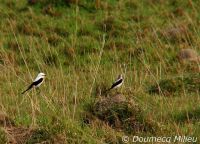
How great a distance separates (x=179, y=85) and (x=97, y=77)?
4.37 feet

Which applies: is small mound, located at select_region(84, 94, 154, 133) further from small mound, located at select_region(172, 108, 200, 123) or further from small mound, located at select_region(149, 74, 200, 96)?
small mound, located at select_region(149, 74, 200, 96)

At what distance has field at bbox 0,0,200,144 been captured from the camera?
729 cm

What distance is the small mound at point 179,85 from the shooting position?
9.70 m

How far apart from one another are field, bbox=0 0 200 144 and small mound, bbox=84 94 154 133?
1 centimetres

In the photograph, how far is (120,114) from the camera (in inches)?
307

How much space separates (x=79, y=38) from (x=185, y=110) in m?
7.73

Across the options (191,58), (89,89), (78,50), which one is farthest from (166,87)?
(78,50)

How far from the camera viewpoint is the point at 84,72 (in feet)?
38.7

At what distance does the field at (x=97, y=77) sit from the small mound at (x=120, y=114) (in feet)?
0.04

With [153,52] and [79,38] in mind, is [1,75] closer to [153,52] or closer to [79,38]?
[153,52]

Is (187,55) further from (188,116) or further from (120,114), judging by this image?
(120,114)

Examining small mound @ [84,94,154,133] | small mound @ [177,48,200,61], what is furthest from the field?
small mound @ [177,48,200,61]

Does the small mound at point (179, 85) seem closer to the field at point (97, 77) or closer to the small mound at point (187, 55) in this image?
the field at point (97, 77)

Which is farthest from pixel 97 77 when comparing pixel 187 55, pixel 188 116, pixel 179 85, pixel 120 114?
pixel 187 55
